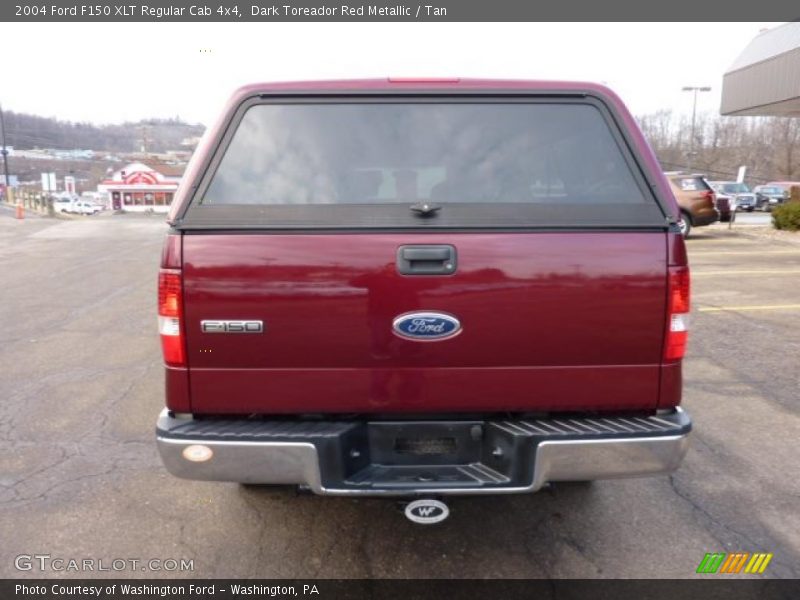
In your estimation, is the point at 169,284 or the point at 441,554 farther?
the point at 441,554

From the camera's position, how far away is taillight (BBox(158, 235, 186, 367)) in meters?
2.37

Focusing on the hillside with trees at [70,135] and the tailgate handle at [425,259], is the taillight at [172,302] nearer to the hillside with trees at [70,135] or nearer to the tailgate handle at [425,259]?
the tailgate handle at [425,259]

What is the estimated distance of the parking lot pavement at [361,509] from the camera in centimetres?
289

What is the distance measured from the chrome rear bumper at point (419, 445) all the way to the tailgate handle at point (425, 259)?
62 centimetres

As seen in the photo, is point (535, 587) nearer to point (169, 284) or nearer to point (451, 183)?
point (451, 183)

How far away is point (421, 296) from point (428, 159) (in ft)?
2.01

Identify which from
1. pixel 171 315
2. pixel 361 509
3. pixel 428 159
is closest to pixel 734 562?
pixel 361 509

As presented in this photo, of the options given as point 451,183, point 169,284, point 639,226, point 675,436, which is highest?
point 451,183

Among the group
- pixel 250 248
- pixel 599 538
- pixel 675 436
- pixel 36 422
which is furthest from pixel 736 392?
pixel 36 422

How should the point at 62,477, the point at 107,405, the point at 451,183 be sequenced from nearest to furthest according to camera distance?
A: the point at 451,183, the point at 62,477, the point at 107,405

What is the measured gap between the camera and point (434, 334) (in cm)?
241

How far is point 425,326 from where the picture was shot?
94.7 inches

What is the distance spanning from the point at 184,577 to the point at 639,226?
96.8 inches

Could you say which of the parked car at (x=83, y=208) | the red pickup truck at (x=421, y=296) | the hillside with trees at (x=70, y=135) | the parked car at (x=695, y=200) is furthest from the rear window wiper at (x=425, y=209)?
the parked car at (x=83, y=208)
